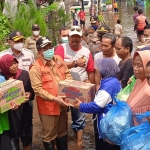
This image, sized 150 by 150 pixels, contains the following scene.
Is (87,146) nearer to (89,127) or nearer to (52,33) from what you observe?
(89,127)

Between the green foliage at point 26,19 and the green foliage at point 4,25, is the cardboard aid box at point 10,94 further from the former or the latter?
the green foliage at point 4,25

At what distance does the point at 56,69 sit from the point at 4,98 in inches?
36.9

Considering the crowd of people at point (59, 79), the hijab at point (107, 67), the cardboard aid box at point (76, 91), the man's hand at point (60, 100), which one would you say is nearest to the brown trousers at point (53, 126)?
the crowd of people at point (59, 79)

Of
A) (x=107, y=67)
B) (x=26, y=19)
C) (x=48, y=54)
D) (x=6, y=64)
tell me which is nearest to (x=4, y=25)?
(x=26, y=19)

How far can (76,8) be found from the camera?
2427 centimetres

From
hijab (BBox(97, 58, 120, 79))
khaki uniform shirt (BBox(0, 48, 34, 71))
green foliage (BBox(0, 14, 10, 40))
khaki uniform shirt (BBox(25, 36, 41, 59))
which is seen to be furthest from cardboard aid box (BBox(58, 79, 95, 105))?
green foliage (BBox(0, 14, 10, 40))

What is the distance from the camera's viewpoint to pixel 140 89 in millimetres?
3055

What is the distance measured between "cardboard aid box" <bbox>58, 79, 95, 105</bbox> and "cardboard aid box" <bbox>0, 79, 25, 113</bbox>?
1.62ft

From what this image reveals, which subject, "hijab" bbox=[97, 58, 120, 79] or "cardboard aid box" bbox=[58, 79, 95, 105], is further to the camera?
"cardboard aid box" bbox=[58, 79, 95, 105]

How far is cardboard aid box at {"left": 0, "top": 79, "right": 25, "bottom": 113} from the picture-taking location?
11.9 ft

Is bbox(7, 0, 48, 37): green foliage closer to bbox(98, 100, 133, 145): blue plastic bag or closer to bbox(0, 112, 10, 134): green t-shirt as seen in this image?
bbox(0, 112, 10, 134): green t-shirt

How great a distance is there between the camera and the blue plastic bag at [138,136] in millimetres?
2756

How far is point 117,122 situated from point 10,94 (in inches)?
52.9

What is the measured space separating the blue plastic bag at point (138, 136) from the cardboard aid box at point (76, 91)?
85 centimetres
